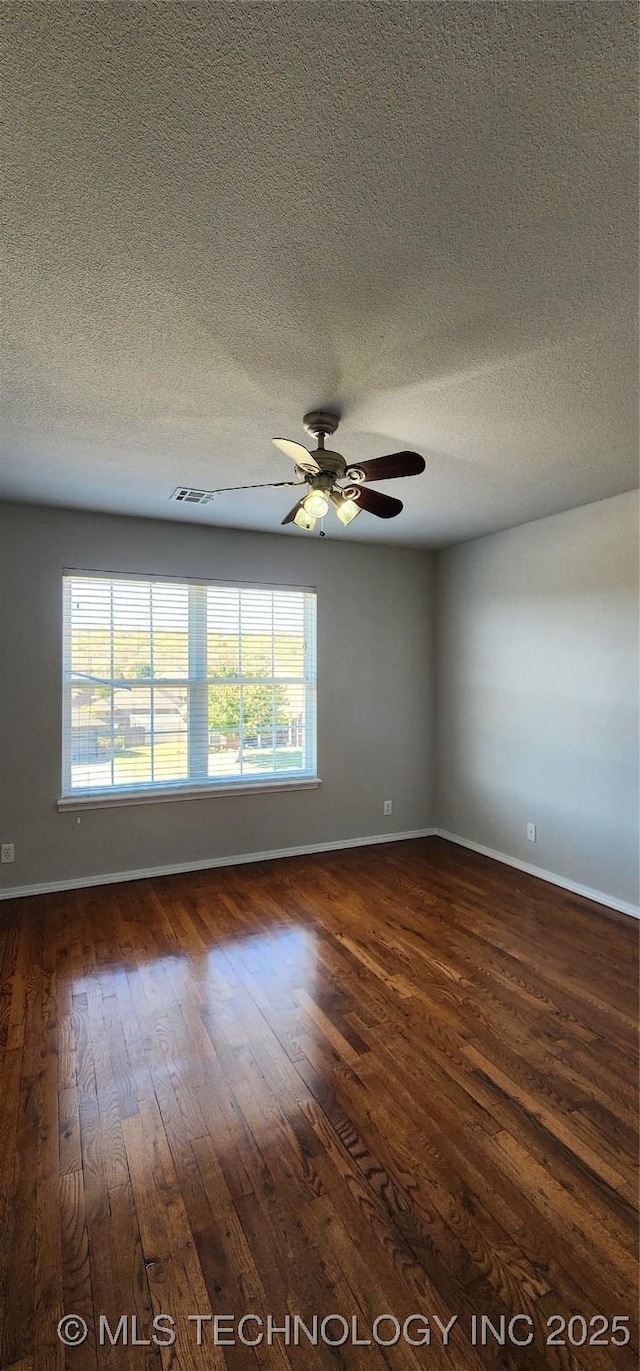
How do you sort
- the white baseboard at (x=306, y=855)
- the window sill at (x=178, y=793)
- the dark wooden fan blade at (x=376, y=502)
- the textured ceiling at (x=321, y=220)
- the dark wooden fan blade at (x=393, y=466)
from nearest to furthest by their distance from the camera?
the textured ceiling at (x=321, y=220)
the dark wooden fan blade at (x=393, y=466)
the dark wooden fan blade at (x=376, y=502)
the white baseboard at (x=306, y=855)
the window sill at (x=178, y=793)

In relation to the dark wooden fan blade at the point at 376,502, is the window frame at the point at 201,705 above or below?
below

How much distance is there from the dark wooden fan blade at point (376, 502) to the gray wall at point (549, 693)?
1.84m

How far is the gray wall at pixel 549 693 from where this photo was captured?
Result: 337 centimetres

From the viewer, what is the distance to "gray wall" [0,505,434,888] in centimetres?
359

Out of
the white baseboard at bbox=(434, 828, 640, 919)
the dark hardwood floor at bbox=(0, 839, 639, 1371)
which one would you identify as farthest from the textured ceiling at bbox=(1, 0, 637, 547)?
the white baseboard at bbox=(434, 828, 640, 919)

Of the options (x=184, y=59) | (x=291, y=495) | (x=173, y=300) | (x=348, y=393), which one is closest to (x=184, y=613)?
(x=291, y=495)

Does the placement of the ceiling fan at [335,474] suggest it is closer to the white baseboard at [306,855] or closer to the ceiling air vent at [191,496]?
the ceiling air vent at [191,496]

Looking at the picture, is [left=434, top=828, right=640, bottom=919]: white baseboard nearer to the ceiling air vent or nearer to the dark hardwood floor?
the dark hardwood floor

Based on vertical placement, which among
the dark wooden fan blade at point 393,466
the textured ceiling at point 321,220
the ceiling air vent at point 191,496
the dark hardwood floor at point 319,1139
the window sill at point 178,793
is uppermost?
the ceiling air vent at point 191,496

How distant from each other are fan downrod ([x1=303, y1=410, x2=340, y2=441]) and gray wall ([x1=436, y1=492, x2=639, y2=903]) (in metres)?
2.08

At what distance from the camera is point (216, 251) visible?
1.43 metres

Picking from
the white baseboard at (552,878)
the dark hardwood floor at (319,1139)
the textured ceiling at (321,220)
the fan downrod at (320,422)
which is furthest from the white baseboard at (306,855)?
the fan downrod at (320,422)

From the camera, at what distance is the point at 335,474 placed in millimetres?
2219

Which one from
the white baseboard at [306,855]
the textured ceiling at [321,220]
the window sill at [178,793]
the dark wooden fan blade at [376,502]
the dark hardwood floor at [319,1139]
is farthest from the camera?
the window sill at [178,793]
